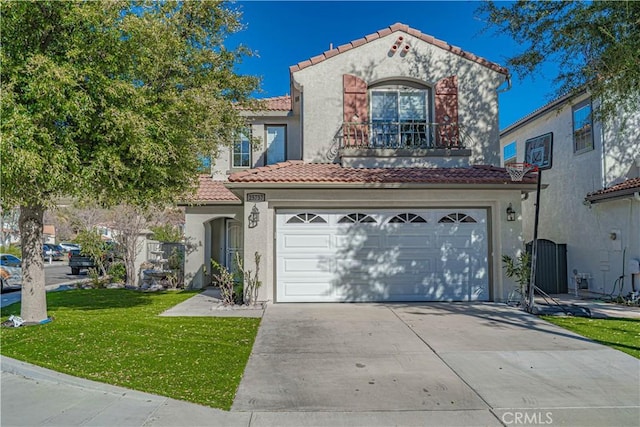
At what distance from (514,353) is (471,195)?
536 centimetres

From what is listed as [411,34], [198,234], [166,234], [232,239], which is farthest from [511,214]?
[166,234]

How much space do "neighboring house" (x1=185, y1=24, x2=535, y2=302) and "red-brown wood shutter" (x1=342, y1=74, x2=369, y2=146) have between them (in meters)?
0.03

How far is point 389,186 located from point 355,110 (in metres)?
3.06

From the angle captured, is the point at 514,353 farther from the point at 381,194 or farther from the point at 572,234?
the point at 572,234

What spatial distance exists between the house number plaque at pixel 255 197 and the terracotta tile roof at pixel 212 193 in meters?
3.69

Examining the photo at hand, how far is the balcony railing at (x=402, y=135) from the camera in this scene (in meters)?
12.4

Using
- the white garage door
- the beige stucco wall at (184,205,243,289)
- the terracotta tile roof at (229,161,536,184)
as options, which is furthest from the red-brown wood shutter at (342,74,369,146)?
the beige stucco wall at (184,205,243,289)

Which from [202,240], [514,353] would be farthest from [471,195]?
[202,240]

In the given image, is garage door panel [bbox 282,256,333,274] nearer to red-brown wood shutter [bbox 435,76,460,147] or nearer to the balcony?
the balcony

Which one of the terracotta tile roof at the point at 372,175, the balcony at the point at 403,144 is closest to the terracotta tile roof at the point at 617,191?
the terracotta tile roof at the point at 372,175

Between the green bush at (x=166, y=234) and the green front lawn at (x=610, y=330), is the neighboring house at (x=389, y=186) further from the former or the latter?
the green bush at (x=166, y=234)

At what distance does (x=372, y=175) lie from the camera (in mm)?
10945

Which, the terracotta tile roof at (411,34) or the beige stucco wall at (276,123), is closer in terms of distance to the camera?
the terracotta tile roof at (411,34)

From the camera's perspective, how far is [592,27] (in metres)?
7.84
